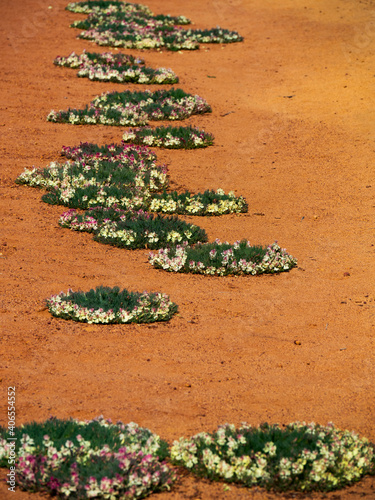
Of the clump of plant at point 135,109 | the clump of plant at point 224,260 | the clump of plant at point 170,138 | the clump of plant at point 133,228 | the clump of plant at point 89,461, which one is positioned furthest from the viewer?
the clump of plant at point 135,109

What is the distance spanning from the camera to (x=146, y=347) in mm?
6758

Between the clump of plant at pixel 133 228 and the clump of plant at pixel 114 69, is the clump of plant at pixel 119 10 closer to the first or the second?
the clump of plant at pixel 114 69

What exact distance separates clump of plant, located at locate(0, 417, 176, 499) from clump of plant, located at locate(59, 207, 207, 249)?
4285mm

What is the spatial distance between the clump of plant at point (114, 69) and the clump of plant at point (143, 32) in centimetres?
241

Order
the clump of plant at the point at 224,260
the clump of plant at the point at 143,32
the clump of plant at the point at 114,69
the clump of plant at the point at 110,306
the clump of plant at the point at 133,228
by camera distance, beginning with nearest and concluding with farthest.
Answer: the clump of plant at the point at 110,306, the clump of plant at the point at 224,260, the clump of plant at the point at 133,228, the clump of plant at the point at 114,69, the clump of plant at the point at 143,32

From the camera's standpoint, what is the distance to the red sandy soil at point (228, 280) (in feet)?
19.3

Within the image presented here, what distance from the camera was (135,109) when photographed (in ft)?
46.9

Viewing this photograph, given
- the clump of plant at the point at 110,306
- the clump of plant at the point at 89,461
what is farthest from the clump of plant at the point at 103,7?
the clump of plant at the point at 89,461

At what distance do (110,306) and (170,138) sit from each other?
6.51 m

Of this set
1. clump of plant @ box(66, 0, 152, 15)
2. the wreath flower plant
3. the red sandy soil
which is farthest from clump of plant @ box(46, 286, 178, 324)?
clump of plant @ box(66, 0, 152, 15)

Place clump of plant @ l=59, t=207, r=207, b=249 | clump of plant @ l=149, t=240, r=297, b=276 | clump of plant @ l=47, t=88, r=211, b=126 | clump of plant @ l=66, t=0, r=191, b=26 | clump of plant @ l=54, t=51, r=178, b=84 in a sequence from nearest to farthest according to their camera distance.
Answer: clump of plant @ l=149, t=240, r=297, b=276 < clump of plant @ l=59, t=207, r=207, b=249 < clump of plant @ l=47, t=88, r=211, b=126 < clump of plant @ l=54, t=51, r=178, b=84 < clump of plant @ l=66, t=0, r=191, b=26

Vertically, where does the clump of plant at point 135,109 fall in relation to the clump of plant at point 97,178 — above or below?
above

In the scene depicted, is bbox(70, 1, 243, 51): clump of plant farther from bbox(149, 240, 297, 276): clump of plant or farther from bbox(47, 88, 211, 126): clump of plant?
bbox(149, 240, 297, 276): clump of plant

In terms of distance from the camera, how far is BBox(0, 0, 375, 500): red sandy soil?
231 inches
